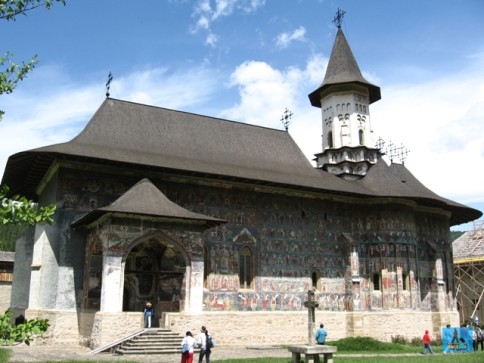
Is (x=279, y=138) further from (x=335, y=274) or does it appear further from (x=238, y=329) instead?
(x=238, y=329)

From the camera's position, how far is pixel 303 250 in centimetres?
2003

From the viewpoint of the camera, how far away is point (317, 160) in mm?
25797

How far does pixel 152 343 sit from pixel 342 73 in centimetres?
1677

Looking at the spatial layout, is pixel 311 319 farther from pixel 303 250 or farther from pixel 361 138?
pixel 361 138

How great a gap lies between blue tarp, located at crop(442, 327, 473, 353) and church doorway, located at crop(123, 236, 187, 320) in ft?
27.6

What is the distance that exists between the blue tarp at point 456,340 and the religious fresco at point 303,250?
3868mm

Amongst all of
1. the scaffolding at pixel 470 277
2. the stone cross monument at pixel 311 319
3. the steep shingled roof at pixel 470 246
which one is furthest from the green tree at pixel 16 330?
the steep shingled roof at pixel 470 246

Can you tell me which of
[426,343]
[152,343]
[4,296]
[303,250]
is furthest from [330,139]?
[4,296]

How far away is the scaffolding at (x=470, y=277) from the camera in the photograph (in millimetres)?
29672

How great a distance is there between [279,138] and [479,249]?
51.9ft

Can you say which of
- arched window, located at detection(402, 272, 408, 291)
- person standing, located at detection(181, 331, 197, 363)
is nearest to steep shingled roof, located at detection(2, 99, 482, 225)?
arched window, located at detection(402, 272, 408, 291)

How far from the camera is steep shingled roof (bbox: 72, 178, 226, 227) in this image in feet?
48.1

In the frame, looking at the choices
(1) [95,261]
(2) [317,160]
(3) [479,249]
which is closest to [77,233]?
(1) [95,261]

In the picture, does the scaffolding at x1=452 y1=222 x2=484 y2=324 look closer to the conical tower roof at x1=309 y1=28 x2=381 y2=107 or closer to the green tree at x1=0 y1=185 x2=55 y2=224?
the conical tower roof at x1=309 y1=28 x2=381 y2=107
